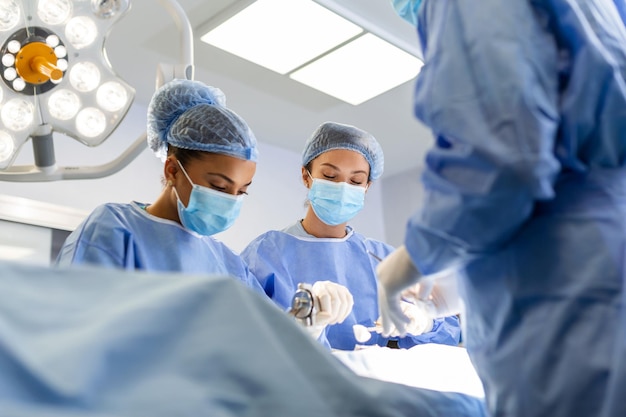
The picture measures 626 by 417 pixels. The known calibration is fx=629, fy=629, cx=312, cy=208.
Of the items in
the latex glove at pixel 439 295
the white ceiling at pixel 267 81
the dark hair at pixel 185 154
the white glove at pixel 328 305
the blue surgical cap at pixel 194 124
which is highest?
the latex glove at pixel 439 295

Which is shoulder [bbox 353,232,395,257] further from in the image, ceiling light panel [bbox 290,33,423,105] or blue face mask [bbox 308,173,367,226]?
ceiling light panel [bbox 290,33,423,105]

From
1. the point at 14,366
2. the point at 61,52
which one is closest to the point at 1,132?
the point at 61,52

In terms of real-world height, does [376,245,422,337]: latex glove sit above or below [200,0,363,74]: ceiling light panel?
above

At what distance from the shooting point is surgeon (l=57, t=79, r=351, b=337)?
181 cm

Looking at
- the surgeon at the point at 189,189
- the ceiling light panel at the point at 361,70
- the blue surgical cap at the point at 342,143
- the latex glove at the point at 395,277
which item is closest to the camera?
the latex glove at the point at 395,277

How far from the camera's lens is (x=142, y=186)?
156 inches

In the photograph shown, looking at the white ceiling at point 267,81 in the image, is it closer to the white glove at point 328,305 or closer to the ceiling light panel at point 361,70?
the ceiling light panel at point 361,70

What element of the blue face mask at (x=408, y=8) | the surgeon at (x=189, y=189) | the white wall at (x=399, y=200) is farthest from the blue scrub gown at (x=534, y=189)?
the white wall at (x=399, y=200)

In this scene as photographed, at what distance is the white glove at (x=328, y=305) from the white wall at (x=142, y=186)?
1769mm

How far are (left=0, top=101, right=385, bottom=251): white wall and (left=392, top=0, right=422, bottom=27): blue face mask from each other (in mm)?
2235

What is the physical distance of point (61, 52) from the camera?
160cm

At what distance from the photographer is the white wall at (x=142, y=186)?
3.60 m

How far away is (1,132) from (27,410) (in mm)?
1233

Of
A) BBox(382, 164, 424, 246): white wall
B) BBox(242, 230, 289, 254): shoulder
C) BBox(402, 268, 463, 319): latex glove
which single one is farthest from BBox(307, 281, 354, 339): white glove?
BBox(382, 164, 424, 246): white wall
